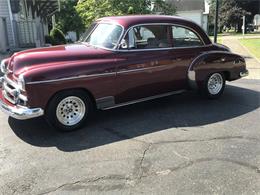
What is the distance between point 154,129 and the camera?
18.3 feet

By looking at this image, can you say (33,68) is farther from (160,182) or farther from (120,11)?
(120,11)

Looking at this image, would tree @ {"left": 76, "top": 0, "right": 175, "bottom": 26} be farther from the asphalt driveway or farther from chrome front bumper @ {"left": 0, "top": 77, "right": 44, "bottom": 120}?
chrome front bumper @ {"left": 0, "top": 77, "right": 44, "bottom": 120}

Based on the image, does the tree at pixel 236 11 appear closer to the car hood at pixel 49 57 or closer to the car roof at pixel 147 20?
the car roof at pixel 147 20

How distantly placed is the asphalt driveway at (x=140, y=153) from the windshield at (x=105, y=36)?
133 cm

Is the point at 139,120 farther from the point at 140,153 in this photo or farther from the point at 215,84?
the point at 215,84

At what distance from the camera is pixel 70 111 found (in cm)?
550

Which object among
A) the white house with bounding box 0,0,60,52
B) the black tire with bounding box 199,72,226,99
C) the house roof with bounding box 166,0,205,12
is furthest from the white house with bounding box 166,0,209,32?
the black tire with bounding box 199,72,226,99

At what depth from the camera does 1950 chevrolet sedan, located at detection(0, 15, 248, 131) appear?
17.0 ft

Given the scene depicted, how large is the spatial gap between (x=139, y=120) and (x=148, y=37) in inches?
61.9

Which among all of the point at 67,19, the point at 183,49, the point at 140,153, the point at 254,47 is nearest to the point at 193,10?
the point at 67,19

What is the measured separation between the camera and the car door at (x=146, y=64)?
5.96 m

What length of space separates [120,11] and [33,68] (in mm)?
10475

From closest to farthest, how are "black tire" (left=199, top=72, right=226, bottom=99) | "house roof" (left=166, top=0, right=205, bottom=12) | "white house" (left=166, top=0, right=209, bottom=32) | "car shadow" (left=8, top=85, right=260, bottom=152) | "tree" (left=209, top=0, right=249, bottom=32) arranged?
"car shadow" (left=8, top=85, right=260, bottom=152) < "black tire" (left=199, top=72, right=226, bottom=99) < "white house" (left=166, top=0, right=209, bottom=32) < "house roof" (left=166, top=0, right=205, bottom=12) < "tree" (left=209, top=0, right=249, bottom=32)

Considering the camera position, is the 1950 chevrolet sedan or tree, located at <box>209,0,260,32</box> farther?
tree, located at <box>209,0,260,32</box>
